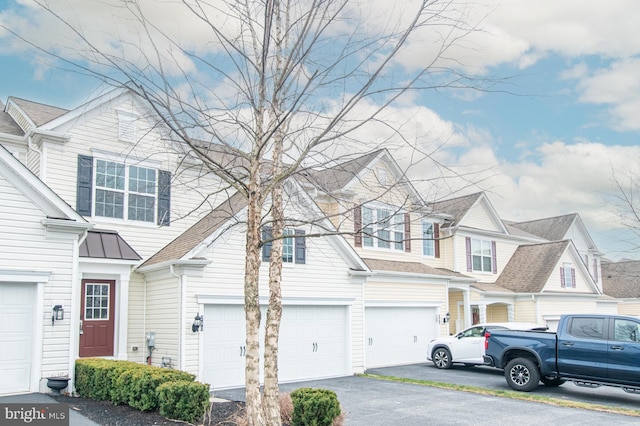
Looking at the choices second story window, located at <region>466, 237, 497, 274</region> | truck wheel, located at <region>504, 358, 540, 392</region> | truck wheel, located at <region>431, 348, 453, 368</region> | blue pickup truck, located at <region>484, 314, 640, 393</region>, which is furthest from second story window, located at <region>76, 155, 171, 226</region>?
second story window, located at <region>466, 237, 497, 274</region>

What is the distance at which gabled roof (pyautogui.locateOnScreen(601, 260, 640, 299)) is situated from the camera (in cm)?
3941

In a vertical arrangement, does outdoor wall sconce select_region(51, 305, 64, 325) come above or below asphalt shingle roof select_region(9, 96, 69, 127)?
below

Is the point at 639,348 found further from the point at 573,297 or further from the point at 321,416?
the point at 573,297

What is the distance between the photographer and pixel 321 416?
366 inches

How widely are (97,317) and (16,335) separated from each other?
3.45 m

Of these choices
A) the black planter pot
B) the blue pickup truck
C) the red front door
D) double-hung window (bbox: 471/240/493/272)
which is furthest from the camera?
double-hung window (bbox: 471/240/493/272)

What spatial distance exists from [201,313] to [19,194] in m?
5.21

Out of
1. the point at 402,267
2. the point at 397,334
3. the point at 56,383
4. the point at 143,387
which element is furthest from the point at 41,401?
the point at 402,267

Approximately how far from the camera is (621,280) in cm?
4112

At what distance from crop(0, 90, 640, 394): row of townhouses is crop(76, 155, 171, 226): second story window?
37 mm

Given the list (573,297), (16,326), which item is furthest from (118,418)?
(573,297)

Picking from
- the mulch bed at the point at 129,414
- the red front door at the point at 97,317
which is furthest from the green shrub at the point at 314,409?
the red front door at the point at 97,317

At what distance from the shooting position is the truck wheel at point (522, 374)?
14609mm

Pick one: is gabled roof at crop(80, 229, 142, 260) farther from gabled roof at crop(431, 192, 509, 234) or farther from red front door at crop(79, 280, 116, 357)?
gabled roof at crop(431, 192, 509, 234)
